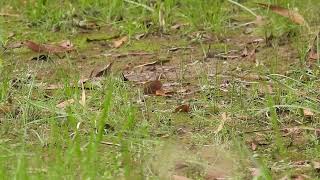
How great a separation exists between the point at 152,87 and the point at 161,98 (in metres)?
0.11

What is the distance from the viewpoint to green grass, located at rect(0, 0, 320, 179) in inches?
112

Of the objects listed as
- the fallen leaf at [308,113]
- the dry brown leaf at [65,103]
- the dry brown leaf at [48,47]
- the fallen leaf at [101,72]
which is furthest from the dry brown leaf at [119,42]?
the fallen leaf at [308,113]

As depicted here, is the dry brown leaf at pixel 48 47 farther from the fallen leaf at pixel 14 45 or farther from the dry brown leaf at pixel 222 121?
the dry brown leaf at pixel 222 121

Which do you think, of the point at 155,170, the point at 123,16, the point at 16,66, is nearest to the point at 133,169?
the point at 155,170

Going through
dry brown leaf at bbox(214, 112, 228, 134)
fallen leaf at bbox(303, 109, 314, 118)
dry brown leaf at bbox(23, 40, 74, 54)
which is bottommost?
dry brown leaf at bbox(214, 112, 228, 134)

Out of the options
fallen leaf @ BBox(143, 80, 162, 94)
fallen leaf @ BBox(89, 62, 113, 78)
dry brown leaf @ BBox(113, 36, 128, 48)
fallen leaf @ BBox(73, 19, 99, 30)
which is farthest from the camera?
fallen leaf @ BBox(73, 19, 99, 30)

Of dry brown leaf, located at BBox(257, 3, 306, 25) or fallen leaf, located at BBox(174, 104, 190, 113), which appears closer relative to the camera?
fallen leaf, located at BBox(174, 104, 190, 113)

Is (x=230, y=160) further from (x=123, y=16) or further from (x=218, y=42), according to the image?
(x=123, y=16)

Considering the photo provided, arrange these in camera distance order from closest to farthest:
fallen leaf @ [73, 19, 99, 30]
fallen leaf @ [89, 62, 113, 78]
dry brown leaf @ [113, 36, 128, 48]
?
fallen leaf @ [89, 62, 113, 78] < dry brown leaf @ [113, 36, 128, 48] < fallen leaf @ [73, 19, 99, 30]

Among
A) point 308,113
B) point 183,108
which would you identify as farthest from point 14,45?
point 308,113

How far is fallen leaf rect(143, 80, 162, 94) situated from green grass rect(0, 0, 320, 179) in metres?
0.06

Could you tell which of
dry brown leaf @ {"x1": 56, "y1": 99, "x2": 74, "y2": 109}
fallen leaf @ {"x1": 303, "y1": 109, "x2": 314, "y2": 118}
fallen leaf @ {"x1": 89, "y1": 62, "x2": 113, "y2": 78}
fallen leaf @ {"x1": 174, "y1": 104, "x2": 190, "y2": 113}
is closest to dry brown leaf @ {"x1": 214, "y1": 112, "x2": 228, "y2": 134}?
fallen leaf @ {"x1": 174, "y1": 104, "x2": 190, "y2": 113}

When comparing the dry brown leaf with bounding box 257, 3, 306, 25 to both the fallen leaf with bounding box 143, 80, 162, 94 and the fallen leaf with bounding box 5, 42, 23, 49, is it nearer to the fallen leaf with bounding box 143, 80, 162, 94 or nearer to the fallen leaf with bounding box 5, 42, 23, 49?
the fallen leaf with bounding box 143, 80, 162, 94

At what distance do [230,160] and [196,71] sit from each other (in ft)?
4.48
